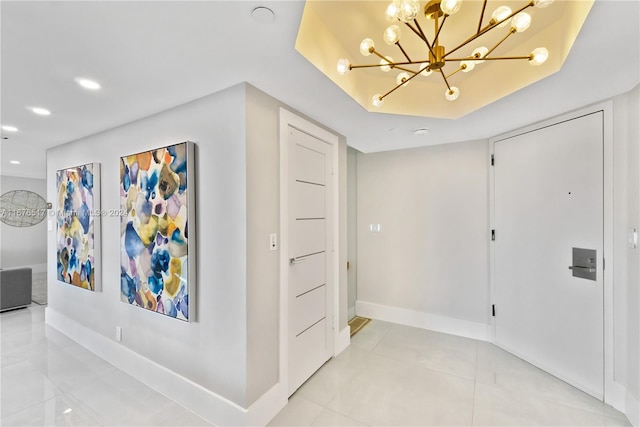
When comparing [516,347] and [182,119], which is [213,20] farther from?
[516,347]

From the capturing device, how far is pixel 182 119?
2090 mm

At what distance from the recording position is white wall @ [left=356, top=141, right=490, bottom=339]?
10.4 feet

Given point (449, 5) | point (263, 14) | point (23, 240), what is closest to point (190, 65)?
point (263, 14)

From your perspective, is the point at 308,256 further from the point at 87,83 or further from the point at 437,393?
the point at 87,83

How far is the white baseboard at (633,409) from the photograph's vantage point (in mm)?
1823

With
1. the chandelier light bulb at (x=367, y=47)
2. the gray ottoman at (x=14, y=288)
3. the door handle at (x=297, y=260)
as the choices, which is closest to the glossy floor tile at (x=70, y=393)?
the door handle at (x=297, y=260)

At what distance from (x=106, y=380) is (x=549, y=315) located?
3982 mm

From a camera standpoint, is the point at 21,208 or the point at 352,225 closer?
the point at 352,225

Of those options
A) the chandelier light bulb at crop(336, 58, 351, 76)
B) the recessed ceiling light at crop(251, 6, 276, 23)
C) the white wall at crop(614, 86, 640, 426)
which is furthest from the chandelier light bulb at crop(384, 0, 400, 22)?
the white wall at crop(614, 86, 640, 426)

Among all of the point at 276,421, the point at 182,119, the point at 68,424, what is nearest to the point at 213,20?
the point at 182,119

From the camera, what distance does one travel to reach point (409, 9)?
3.66 feet

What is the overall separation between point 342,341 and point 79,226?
307 centimetres

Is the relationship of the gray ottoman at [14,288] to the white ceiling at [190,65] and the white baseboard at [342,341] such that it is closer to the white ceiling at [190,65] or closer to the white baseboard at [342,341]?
the white ceiling at [190,65]

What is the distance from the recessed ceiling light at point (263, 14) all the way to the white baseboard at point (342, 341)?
2699 millimetres
